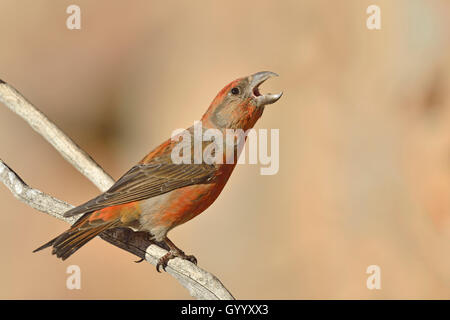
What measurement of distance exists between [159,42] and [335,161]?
9.20ft

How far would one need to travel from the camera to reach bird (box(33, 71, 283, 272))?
3.60 meters

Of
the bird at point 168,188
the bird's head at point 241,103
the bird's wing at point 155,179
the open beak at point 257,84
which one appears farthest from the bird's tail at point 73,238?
the open beak at point 257,84

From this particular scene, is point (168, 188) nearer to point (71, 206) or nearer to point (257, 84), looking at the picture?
point (71, 206)

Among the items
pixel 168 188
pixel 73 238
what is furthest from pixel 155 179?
pixel 73 238

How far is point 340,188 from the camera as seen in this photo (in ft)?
21.2

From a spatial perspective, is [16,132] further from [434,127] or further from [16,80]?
[434,127]

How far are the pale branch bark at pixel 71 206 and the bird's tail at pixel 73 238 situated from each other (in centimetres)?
33

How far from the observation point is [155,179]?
3.79m

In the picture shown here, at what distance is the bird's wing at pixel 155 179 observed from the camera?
11.9 ft

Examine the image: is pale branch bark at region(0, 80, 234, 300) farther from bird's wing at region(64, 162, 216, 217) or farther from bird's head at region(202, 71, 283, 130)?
bird's head at region(202, 71, 283, 130)

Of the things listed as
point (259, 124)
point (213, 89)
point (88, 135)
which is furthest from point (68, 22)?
point (259, 124)

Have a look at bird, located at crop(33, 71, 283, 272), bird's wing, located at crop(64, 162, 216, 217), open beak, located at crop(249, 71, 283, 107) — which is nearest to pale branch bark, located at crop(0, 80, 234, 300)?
bird, located at crop(33, 71, 283, 272)

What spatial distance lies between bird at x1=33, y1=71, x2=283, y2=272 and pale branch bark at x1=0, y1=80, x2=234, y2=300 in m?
0.12

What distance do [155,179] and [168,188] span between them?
4.1 inches
